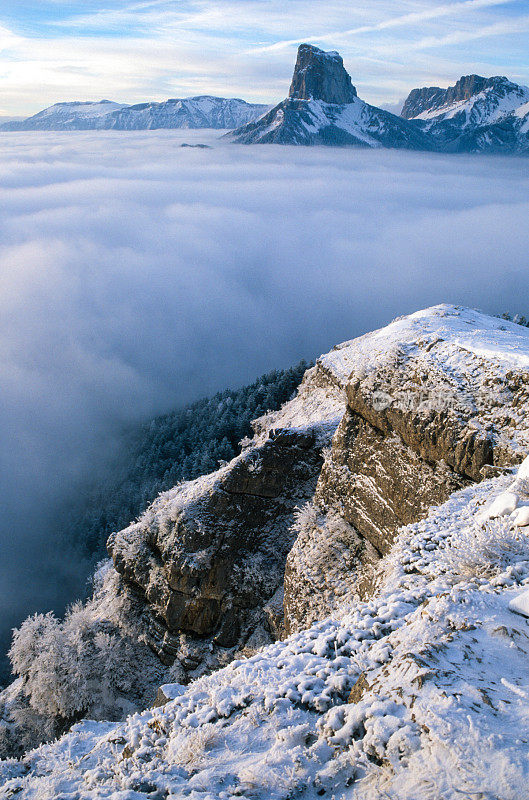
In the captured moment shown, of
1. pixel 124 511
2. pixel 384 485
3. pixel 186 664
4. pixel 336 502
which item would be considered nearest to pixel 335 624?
pixel 384 485

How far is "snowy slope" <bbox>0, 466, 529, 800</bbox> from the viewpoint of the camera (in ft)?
19.1

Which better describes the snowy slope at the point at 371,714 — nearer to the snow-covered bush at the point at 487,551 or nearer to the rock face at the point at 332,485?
the snow-covered bush at the point at 487,551

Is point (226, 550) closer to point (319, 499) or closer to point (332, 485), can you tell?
point (319, 499)

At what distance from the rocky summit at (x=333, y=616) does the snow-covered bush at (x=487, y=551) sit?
6 centimetres

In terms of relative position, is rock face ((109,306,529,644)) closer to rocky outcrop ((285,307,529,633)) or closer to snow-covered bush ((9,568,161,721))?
rocky outcrop ((285,307,529,633))

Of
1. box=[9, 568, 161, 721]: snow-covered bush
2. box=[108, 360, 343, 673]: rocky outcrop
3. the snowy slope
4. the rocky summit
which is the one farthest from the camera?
box=[9, 568, 161, 721]: snow-covered bush

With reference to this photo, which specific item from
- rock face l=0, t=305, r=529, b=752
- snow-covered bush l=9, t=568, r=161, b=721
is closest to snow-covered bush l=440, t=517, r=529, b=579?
rock face l=0, t=305, r=529, b=752

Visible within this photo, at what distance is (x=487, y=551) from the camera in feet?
32.8

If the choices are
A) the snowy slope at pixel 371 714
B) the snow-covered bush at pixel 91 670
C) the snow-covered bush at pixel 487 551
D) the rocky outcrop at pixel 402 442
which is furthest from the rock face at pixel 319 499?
the snowy slope at pixel 371 714

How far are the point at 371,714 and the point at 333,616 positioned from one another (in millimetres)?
5255

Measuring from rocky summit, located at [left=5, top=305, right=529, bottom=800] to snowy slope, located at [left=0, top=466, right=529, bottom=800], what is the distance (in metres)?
0.03

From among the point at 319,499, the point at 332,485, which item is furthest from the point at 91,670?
the point at 332,485

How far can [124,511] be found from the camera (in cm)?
7644

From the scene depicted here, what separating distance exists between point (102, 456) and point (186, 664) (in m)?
84.8
